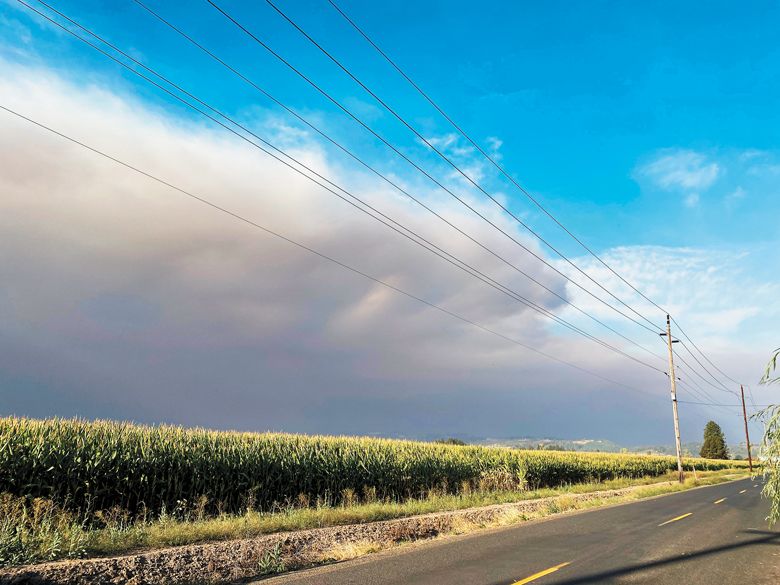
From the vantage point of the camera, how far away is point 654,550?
1145 centimetres

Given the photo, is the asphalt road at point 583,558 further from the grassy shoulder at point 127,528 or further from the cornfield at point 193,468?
the cornfield at point 193,468

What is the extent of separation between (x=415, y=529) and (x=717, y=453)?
116 m

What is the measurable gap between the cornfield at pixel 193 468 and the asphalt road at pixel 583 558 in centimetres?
830

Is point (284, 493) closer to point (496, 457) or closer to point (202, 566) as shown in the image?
point (202, 566)

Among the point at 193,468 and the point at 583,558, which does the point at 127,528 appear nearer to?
the point at 193,468

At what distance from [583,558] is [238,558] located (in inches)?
272

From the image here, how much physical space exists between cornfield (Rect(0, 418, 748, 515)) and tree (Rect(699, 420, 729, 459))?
334 feet

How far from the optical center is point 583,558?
34.3 ft

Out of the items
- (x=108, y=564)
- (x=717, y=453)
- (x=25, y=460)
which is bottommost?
(x=717, y=453)

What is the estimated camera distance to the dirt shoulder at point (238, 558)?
8.09 meters

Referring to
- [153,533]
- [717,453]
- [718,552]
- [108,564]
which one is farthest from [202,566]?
[717,453]

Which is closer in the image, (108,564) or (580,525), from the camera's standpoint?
(108,564)

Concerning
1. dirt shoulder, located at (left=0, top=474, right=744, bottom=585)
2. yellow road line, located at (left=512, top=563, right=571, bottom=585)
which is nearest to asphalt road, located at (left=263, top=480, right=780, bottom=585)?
yellow road line, located at (left=512, top=563, right=571, bottom=585)

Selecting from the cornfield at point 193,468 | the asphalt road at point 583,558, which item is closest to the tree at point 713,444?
the cornfield at point 193,468
